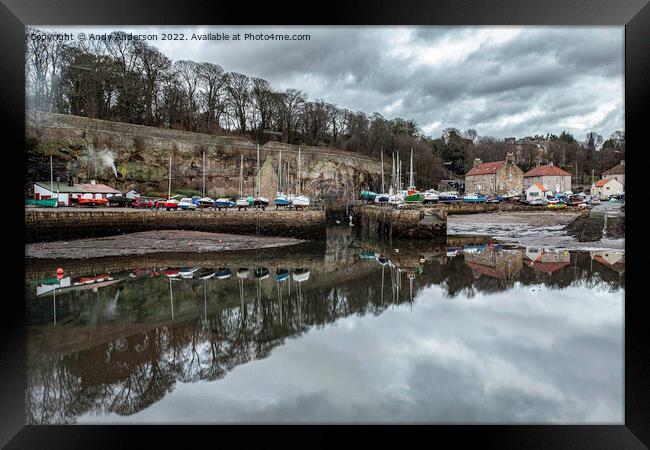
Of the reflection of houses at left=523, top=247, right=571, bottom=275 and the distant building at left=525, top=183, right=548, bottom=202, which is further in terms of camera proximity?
the distant building at left=525, top=183, right=548, bottom=202

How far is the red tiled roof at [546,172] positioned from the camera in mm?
9310

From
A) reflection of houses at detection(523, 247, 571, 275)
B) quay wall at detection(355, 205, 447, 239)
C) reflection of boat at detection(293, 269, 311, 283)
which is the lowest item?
reflection of boat at detection(293, 269, 311, 283)

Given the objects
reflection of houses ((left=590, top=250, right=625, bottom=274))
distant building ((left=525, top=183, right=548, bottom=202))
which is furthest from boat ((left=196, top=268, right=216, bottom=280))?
distant building ((left=525, top=183, right=548, bottom=202))

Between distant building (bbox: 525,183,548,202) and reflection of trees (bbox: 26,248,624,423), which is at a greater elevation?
distant building (bbox: 525,183,548,202)

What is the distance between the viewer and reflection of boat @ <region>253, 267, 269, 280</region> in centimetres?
637

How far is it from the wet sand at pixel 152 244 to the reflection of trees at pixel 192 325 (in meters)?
2.41

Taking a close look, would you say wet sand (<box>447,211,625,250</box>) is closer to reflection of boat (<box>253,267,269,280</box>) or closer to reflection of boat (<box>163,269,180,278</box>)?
reflection of boat (<box>253,267,269,280</box>)

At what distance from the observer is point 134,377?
307 centimetres

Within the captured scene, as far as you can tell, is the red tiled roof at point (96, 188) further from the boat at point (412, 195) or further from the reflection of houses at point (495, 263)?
the boat at point (412, 195)

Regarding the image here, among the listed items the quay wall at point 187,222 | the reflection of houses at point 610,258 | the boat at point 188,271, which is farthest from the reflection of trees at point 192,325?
the quay wall at point 187,222

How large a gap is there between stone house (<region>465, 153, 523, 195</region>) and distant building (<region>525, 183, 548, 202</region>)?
0.32m

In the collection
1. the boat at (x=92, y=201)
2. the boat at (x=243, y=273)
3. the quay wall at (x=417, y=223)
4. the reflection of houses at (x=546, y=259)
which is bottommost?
the boat at (x=243, y=273)
